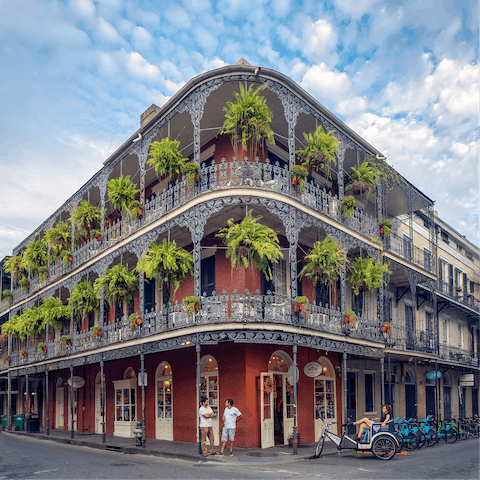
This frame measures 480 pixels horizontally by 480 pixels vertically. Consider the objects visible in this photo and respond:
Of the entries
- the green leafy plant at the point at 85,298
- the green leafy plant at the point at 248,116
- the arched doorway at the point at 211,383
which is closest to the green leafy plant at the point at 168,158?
the green leafy plant at the point at 248,116

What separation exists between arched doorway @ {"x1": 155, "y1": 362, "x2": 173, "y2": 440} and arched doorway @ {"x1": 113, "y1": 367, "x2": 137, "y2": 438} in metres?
1.82

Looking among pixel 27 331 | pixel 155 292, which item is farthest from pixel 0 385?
pixel 155 292

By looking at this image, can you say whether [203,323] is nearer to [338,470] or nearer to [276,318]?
[276,318]

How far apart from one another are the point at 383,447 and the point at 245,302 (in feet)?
15.8

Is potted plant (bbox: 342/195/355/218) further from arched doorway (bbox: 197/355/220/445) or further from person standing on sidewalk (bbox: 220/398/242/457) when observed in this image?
person standing on sidewalk (bbox: 220/398/242/457)

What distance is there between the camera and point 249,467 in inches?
444

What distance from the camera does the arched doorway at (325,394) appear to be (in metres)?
→ 17.0

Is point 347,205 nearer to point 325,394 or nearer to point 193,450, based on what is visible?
point 325,394

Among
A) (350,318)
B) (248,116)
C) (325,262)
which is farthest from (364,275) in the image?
(248,116)

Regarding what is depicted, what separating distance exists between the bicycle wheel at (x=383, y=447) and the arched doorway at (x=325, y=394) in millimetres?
4353

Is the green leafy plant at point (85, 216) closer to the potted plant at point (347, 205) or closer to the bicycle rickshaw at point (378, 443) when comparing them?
the potted plant at point (347, 205)

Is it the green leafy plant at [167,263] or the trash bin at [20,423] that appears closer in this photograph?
the green leafy plant at [167,263]

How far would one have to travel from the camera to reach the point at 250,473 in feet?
33.7

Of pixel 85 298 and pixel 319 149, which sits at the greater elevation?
pixel 319 149
